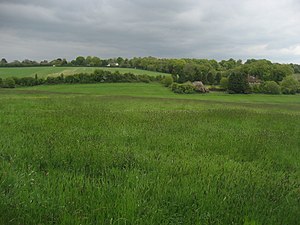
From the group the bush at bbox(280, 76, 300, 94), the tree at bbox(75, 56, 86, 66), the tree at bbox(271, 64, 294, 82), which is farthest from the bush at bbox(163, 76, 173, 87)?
the tree at bbox(75, 56, 86, 66)

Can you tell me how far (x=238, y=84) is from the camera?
92000 millimetres

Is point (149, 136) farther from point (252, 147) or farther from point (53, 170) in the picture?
point (53, 170)

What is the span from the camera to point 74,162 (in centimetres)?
649

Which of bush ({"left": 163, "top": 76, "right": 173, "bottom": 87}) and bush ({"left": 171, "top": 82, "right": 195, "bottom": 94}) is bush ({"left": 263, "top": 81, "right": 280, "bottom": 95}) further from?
bush ({"left": 163, "top": 76, "right": 173, "bottom": 87})

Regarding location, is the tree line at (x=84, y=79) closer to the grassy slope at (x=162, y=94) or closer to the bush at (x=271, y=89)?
the grassy slope at (x=162, y=94)

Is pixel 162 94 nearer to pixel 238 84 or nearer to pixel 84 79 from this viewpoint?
pixel 238 84

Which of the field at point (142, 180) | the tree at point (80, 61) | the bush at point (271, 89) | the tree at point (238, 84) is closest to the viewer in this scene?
the field at point (142, 180)

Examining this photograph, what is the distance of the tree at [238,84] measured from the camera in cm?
9188

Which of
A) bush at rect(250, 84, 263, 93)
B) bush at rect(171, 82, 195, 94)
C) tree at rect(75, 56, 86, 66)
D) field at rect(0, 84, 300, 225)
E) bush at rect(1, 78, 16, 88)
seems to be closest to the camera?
field at rect(0, 84, 300, 225)

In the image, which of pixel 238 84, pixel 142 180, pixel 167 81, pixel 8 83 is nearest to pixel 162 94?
pixel 167 81

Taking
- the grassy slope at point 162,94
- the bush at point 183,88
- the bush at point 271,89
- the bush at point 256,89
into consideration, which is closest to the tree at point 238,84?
the bush at point 256,89

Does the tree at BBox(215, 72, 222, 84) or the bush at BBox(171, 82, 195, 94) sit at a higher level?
the tree at BBox(215, 72, 222, 84)

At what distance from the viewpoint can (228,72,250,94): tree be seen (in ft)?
301

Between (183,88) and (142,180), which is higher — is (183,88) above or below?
below
